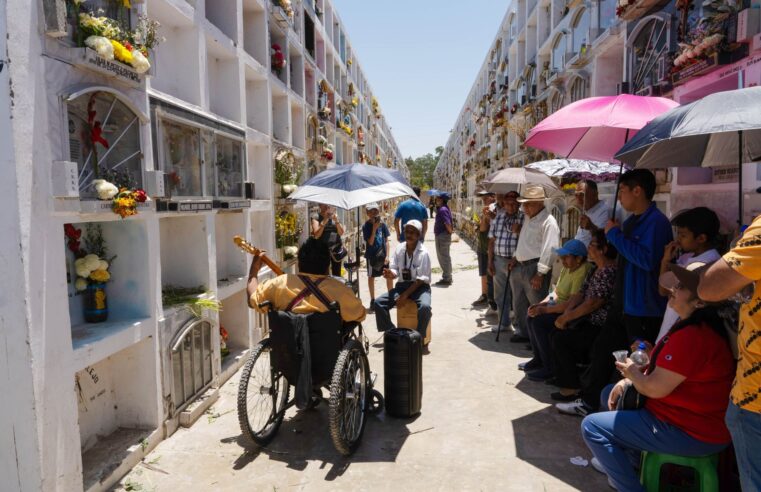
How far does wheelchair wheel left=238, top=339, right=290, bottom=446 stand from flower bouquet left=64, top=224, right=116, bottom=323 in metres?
1.34

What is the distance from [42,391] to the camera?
287 cm

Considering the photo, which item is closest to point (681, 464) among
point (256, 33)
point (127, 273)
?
point (127, 273)

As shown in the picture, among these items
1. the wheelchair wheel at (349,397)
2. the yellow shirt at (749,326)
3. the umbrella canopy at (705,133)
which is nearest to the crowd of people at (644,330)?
the yellow shirt at (749,326)

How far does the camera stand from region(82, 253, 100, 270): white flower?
3742 millimetres

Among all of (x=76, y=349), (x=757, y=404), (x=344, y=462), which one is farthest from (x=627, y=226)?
(x=76, y=349)

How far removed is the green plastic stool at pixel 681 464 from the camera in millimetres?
2609

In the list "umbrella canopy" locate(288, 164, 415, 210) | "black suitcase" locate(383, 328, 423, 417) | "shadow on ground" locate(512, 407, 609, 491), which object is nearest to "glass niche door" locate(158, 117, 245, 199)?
"umbrella canopy" locate(288, 164, 415, 210)

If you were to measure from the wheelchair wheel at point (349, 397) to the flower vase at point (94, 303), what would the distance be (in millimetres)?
2005

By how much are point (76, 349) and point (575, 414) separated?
4.05 metres

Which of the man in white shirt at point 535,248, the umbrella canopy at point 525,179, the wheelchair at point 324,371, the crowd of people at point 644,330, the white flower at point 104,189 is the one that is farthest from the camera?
the umbrella canopy at point 525,179

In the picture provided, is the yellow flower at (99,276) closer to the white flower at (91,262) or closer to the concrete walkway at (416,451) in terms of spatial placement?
the white flower at (91,262)

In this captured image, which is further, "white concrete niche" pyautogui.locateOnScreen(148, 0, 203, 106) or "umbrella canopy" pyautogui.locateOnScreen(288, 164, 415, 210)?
"white concrete niche" pyautogui.locateOnScreen(148, 0, 203, 106)

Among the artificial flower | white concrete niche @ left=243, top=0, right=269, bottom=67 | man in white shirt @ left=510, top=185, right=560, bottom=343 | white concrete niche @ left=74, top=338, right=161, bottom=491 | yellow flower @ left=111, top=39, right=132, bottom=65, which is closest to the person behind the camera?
yellow flower @ left=111, top=39, right=132, bottom=65

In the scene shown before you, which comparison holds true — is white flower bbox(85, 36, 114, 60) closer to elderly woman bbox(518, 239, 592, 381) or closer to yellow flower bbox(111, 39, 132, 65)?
yellow flower bbox(111, 39, 132, 65)
